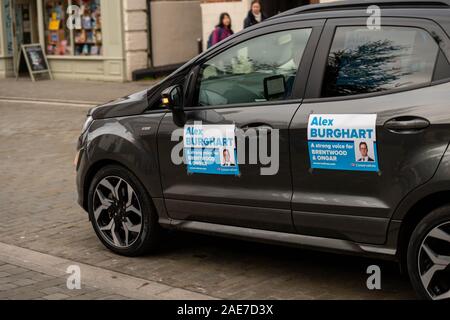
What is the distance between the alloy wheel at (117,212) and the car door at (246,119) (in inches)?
14.5

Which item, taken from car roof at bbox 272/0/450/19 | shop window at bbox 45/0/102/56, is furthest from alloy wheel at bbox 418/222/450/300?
shop window at bbox 45/0/102/56

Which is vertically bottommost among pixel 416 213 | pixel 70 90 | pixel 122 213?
pixel 70 90

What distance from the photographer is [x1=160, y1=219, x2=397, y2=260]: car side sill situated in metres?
5.04

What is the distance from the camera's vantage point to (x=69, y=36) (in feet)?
74.9

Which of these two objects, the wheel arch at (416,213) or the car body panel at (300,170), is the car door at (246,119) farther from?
the wheel arch at (416,213)

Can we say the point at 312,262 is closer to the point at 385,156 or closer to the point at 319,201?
the point at 319,201

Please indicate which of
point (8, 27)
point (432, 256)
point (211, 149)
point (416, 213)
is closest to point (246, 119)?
point (211, 149)

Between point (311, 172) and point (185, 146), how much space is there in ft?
3.47

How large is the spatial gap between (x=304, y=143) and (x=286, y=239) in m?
0.65

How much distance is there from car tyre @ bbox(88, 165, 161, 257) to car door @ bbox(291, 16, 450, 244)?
4.47ft

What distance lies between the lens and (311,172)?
5.22m

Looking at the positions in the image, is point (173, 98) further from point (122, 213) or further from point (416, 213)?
point (416, 213)

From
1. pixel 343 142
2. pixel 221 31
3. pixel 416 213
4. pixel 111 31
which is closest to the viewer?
pixel 416 213

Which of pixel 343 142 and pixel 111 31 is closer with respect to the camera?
pixel 343 142
